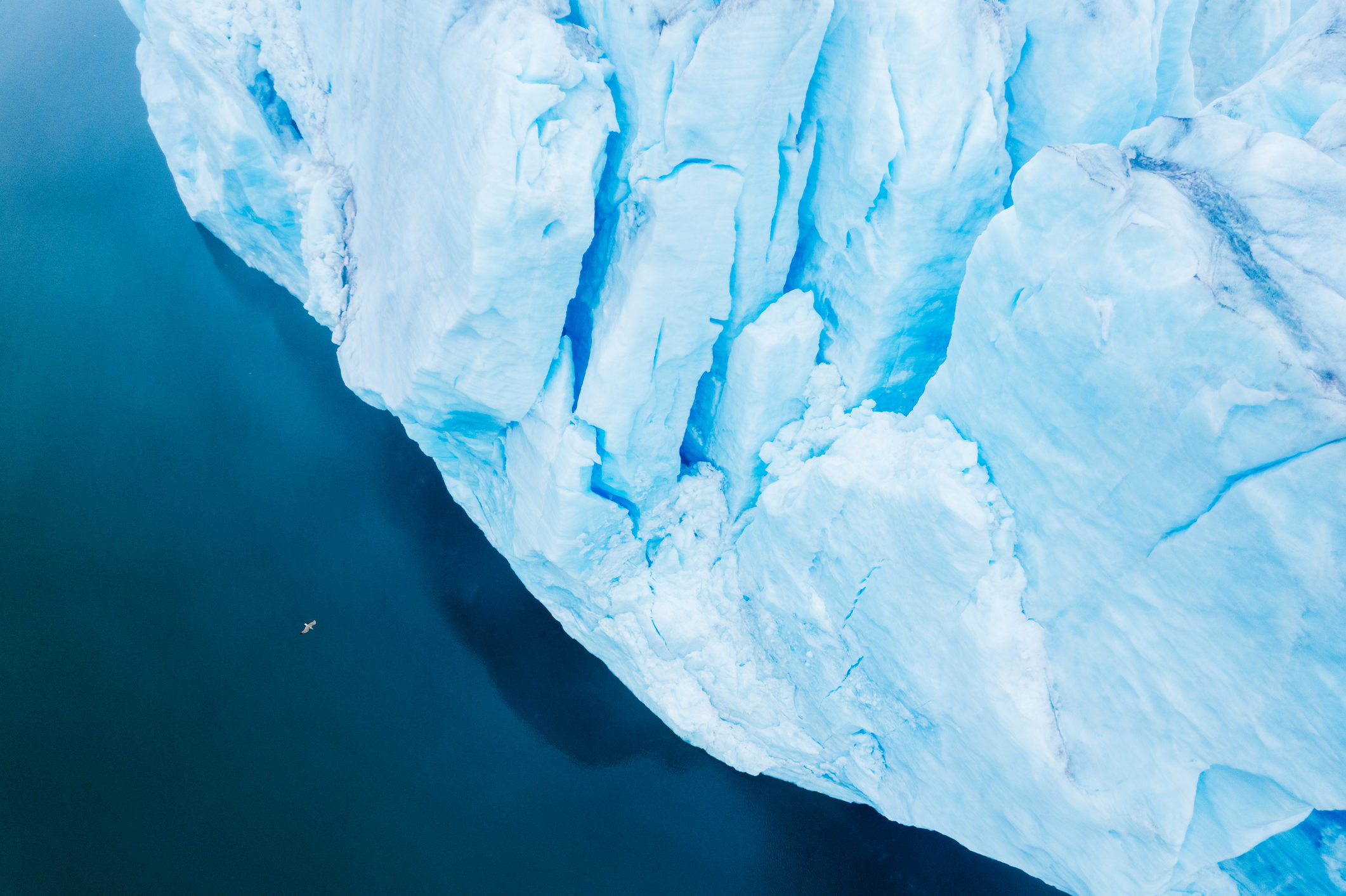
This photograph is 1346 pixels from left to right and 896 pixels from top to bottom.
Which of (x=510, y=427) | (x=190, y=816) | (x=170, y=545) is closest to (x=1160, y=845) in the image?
(x=510, y=427)

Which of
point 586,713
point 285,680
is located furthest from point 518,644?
point 285,680

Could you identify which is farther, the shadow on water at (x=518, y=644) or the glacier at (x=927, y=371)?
the shadow on water at (x=518, y=644)

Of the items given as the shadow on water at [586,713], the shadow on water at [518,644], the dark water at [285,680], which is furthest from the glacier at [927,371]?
the dark water at [285,680]

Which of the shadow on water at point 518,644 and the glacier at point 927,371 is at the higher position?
the glacier at point 927,371

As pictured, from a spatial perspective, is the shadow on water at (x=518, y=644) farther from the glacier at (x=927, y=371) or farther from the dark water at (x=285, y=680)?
the glacier at (x=927, y=371)

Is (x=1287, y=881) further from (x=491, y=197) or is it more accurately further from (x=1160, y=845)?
(x=491, y=197)

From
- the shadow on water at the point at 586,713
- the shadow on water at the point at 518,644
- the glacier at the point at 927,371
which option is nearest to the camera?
the glacier at the point at 927,371
